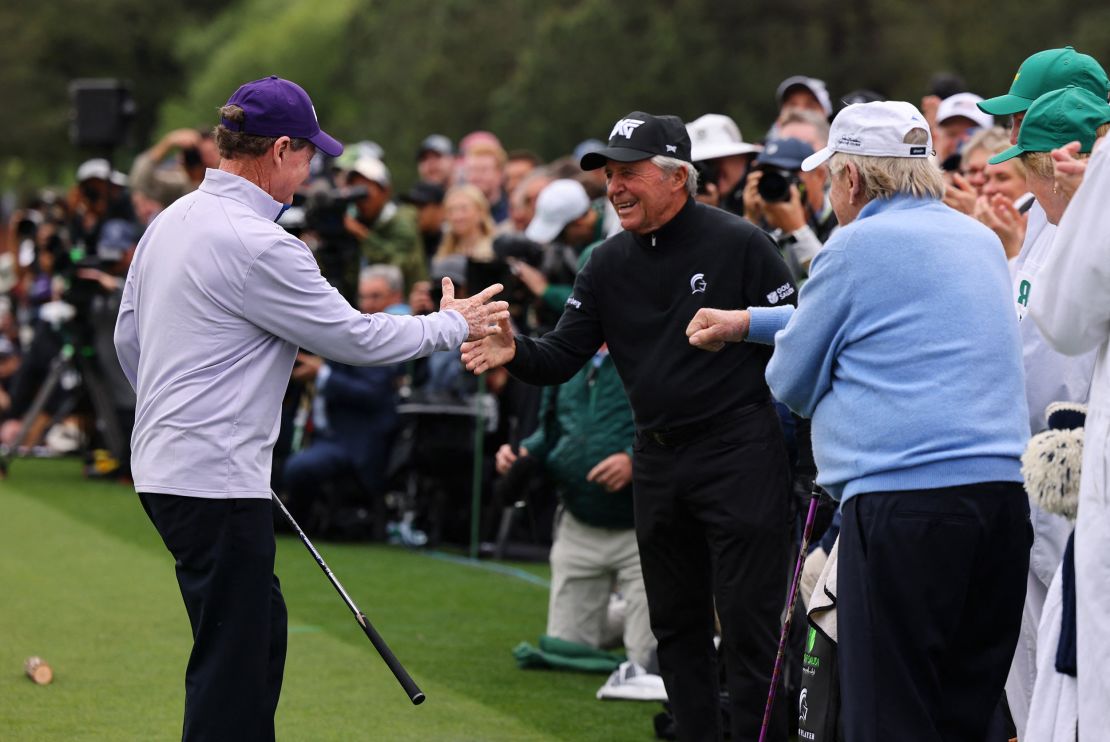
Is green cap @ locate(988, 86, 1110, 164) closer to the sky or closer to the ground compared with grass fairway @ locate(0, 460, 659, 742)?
closer to the sky

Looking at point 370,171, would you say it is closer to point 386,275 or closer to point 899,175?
point 386,275

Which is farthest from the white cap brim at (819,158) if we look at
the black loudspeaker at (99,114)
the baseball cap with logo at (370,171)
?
the black loudspeaker at (99,114)

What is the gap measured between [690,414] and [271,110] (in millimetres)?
1799

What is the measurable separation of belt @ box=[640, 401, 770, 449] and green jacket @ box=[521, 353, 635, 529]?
170 centimetres

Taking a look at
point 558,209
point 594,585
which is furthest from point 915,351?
point 558,209

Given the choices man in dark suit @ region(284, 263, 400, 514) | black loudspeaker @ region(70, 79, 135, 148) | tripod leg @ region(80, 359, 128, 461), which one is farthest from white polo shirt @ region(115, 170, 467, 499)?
black loudspeaker @ region(70, 79, 135, 148)

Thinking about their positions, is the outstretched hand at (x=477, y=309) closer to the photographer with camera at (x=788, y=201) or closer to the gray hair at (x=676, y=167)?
the gray hair at (x=676, y=167)

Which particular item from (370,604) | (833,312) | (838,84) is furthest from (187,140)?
(838,84)

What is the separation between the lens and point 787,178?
720cm

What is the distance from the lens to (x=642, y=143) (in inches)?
242

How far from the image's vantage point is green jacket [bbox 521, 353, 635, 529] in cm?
786

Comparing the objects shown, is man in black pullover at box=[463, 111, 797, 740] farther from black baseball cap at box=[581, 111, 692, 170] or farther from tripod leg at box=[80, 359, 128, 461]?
tripod leg at box=[80, 359, 128, 461]

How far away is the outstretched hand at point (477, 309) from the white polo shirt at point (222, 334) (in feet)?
1.67

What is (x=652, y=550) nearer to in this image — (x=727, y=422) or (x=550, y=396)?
(x=727, y=422)
